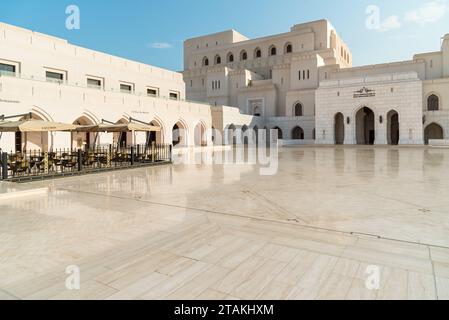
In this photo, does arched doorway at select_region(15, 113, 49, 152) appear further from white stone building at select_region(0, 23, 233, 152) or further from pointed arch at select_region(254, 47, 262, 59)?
pointed arch at select_region(254, 47, 262, 59)

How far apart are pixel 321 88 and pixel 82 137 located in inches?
1077

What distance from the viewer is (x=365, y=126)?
39969mm

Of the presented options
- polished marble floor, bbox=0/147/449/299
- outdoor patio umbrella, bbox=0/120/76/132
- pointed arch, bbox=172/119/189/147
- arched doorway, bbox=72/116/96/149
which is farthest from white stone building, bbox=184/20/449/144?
outdoor patio umbrella, bbox=0/120/76/132

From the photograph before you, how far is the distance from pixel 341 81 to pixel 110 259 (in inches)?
1451

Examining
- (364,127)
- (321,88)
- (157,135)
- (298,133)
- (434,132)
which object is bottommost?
(157,135)

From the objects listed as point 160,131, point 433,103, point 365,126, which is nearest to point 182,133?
point 160,131

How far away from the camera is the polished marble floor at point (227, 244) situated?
3.12 metres

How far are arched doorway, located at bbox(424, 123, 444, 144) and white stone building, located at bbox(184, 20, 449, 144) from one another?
0.10 meters

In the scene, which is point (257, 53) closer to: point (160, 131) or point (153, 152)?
point (160, 131)

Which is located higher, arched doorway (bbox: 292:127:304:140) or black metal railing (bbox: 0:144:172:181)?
arched doorway (bbox: 292:127:304:140)

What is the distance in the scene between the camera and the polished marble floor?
3.12 m

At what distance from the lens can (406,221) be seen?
209 inches
